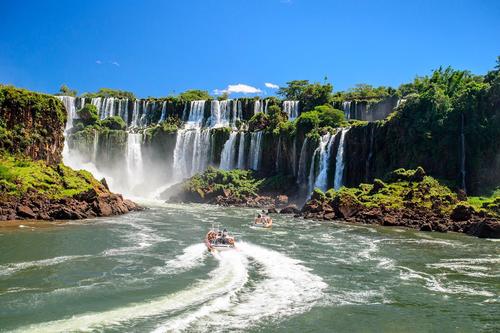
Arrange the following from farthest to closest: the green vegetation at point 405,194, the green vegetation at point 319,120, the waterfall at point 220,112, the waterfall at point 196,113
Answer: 1. the waterfall at point 196,113
2. the waterfall at point 220,112
3. the green vegetation at point 319,120
4. the green vegetation at point 405,194

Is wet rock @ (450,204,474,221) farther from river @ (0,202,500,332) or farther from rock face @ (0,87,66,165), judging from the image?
rock face @ (0,87,66,165)

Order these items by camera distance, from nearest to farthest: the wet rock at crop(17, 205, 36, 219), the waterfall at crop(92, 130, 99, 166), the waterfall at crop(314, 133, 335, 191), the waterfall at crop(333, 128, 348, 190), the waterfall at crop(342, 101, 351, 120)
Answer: the wet rock at crop(17, 205, 36, 219)
the waterfall at crop(333, 128, 348, 190)
the waterfall at crop(314, 133, 335, 191)
the waterfall at crop(92, 130, 99, 166)
the waterfall at crop(342, 101, 351, 120)

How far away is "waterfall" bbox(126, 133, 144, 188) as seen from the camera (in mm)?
88000

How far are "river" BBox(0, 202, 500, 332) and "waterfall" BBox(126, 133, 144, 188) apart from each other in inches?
1931

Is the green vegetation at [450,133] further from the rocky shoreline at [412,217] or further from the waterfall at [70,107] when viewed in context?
the waterfall at [70,107]

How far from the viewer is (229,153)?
84.9 meters

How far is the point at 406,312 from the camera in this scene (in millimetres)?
19547

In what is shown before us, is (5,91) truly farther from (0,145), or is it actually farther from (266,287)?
(266,287)

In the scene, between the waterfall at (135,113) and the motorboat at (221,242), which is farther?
the waterfall at (135,113)

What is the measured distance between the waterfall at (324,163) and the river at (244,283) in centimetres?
2928

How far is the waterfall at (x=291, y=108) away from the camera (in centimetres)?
9712

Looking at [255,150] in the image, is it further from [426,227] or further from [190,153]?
[426,227]

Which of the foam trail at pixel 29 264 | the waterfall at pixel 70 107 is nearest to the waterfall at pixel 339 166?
the foam trail at pixel 29 264

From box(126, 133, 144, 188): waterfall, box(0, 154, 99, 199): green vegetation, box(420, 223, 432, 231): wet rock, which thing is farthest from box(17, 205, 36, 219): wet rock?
box(126, 133, 144, 188): waterfall
